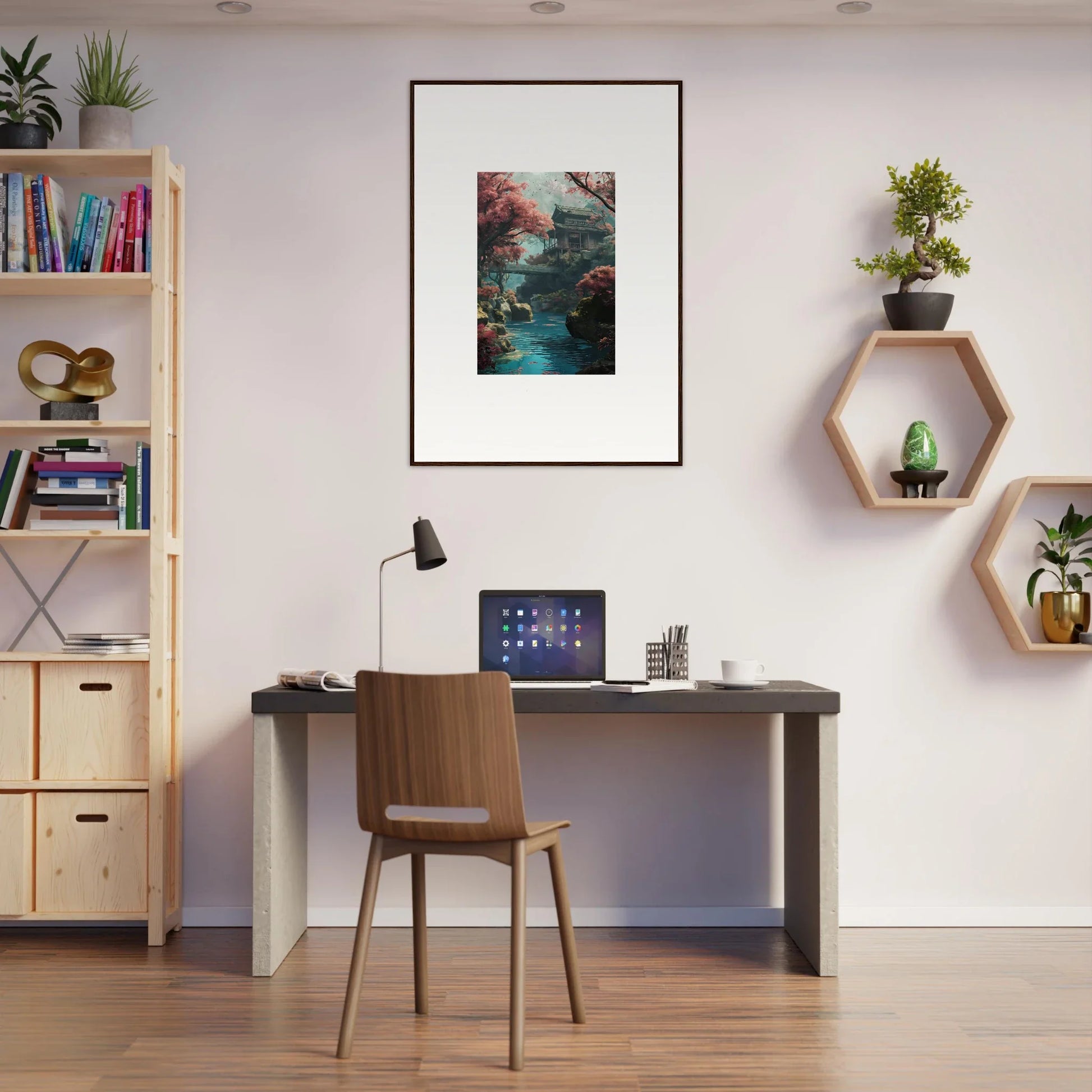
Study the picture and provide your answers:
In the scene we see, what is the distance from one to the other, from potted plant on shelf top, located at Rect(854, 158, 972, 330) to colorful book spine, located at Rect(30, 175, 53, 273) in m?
2.53

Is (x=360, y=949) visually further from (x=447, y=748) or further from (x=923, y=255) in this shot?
(x=923, y=255)

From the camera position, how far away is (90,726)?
3.42 metres

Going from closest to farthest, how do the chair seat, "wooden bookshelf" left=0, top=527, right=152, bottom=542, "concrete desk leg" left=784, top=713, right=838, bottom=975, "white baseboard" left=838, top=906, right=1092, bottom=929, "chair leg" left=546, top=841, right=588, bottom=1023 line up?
the chair seat < "chair leg" left=546, top=841, right=588, bottom=1023 < "concrete desk leg" left=784, top=713, right=838, bottom=975 < "wooden bookshelf" left=0, top=527, right=152, bottom=542 < "white baseboard" left=838, top=906, right=1092, bottom=929

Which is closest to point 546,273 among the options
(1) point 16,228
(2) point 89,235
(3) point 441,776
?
(2) point 89,235

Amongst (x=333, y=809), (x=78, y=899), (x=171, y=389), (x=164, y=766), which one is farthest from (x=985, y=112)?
(x=78, y=899)

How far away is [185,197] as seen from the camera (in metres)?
3.69

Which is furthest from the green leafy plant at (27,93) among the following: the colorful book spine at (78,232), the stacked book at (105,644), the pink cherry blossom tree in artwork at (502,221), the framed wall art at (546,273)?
the stacked book at (105,644)

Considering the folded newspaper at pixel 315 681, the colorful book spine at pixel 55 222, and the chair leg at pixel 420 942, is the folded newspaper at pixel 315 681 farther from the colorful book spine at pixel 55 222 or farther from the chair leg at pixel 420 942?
the colorful book spine at pixel 55 222

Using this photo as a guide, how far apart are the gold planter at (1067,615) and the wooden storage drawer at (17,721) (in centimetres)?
315

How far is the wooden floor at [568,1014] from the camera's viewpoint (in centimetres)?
239

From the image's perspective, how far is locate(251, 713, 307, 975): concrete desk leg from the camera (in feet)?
10.0

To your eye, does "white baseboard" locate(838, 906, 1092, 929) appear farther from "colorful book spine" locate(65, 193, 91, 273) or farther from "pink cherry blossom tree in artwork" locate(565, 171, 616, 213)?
"colorful book spine" locate(65, 193, 91, 273)

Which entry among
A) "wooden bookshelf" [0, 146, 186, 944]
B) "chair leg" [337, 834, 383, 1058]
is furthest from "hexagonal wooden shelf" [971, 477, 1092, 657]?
"wooden bookshelf" [0, 146, 186, 944]

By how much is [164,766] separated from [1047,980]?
8.44 feet
